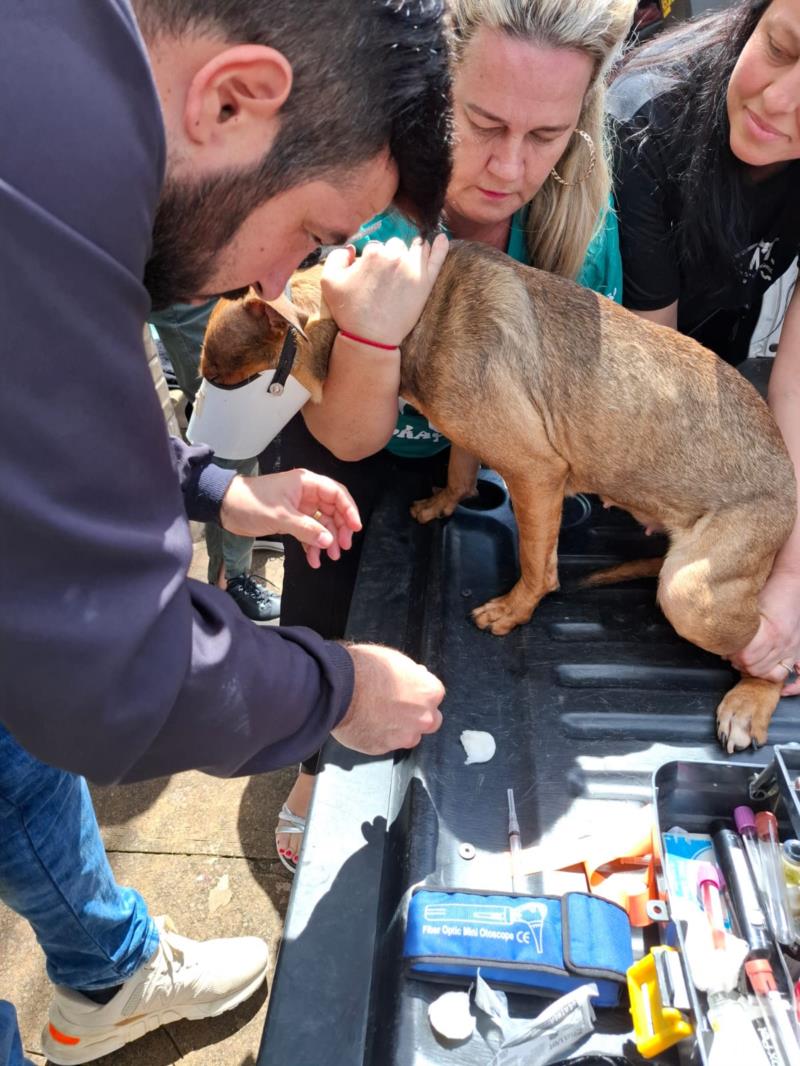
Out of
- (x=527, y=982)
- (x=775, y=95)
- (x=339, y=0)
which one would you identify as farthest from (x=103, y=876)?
(x=775, y=95)

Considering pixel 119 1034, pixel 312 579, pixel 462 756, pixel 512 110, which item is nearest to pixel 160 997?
pixel 119 1034

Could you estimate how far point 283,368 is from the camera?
233 cm

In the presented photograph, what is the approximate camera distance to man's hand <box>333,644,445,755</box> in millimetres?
1483

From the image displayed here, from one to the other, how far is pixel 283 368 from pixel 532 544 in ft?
3.22

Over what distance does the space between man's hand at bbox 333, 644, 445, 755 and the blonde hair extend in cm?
148

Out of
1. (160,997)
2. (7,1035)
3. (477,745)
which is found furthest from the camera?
(160,997)

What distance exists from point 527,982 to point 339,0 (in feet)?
5.49

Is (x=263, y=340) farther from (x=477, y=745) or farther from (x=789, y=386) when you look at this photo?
(x=789, y=386)

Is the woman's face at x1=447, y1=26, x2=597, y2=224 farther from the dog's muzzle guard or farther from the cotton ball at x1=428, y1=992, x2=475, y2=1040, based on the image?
the cotton ball at x1=428, y1=992, x2=475, y2=1040

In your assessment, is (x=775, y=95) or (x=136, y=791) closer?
(x=775, y=95)

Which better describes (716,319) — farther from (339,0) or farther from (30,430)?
(30,430)

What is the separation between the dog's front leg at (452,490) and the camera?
2.79 meters

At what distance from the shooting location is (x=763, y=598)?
256cm

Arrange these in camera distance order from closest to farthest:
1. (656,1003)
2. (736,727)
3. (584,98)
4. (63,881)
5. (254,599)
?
(656,1003) < (63,881) < (736,727) < (584,98) < (254,599)
